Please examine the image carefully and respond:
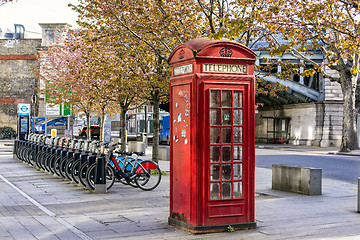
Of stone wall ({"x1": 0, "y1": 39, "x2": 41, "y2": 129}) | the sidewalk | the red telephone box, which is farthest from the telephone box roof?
stone wall ({"x1": 0, "y1": 39, "x2": 41, "y2": 129})

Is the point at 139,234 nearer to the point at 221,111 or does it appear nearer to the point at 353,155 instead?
the point at 221,111

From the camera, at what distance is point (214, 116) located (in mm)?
6797

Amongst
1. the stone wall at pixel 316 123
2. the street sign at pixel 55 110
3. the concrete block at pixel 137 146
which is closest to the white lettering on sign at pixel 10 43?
the street sign at pixel 55 110

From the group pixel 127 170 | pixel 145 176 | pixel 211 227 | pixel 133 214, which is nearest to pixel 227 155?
pixel 211 227

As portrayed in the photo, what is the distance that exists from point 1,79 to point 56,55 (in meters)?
16.0

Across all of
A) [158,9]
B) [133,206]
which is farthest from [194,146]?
[158,9]

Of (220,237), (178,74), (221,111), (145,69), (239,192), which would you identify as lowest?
(220,237)

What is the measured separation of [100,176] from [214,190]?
463 centimetres

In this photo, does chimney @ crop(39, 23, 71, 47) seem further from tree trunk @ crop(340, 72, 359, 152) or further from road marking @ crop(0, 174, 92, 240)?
road marking @ crop(0, 174, 92, 240)

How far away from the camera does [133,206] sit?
908 centimetres

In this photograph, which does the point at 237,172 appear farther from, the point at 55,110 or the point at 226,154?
the point at 55,110

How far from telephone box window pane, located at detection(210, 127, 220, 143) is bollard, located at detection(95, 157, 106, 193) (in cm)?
454

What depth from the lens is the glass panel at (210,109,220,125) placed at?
6781 millimetres

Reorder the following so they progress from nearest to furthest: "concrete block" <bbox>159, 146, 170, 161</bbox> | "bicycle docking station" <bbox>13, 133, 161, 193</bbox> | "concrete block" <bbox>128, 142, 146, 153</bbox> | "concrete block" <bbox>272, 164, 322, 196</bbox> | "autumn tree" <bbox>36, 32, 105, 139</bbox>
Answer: "concrete block" <bbox>272, 164, 322, 196</bbox>, "bicycle docking station" <bbox>13, 133, 161, 193</bbox>, "concrete block" <bbox>159, 146, 170, 161</bbox>, "autumn tree" <bbox>36, 32, 105, 139</bbox>, "concrete block" <bbox>128, 142, 146, 153</bbox>
